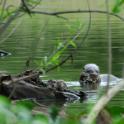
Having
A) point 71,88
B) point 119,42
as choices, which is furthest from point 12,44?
point 71,88

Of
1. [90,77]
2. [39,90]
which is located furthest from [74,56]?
[39,90]

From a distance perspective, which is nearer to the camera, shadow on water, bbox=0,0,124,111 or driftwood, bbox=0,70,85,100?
driftwood, bbox=0,70,85,100

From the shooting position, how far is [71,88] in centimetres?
1220

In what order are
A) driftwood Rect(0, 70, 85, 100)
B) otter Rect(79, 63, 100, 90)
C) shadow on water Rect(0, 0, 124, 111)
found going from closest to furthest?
driftwood Rect(0, 70, 85, 100) < otter Rect(79, 63, 100, 90) < shadow on water Rect(0, 0, 124, 111)

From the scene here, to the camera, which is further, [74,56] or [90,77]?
[74,56]

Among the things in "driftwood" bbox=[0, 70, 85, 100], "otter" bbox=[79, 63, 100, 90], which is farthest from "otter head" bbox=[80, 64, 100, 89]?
"driftwood" bbox=[0, 70, 85, 100]

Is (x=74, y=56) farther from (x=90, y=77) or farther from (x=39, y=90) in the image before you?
(x=39, y=90)

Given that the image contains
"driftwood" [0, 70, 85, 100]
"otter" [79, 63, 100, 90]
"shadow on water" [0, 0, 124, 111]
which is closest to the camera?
"driftwood" [0, 70, 85, 100]

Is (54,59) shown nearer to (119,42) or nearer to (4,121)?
(4,121)

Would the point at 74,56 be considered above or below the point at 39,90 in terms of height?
below

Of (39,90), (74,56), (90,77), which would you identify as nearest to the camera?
(39,90)

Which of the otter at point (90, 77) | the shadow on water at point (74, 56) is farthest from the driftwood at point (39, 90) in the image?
the otter at point (90, 77)

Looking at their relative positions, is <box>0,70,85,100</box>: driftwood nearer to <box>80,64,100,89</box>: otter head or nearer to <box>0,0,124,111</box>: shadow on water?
<box>0,0,124,111</box>: shadow on water

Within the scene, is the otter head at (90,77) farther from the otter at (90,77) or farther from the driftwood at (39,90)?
the driftwood at (39,90)
